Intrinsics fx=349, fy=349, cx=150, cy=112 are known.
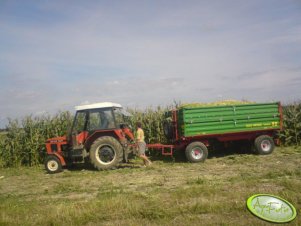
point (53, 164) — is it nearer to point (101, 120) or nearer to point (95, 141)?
point (95, 141)

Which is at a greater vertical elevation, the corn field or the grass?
the corn field

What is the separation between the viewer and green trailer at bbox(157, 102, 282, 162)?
38.7 ft

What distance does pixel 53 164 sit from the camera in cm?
1154

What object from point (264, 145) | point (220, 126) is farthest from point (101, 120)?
point (264, 145)

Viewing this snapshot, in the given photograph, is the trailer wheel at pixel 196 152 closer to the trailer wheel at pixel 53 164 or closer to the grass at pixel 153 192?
the grass at pixel 153 192

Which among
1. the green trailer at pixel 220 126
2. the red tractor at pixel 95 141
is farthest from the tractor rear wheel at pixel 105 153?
the green trailer at pixel 220 126

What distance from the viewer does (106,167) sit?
11.1m

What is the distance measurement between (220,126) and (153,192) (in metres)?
5.35

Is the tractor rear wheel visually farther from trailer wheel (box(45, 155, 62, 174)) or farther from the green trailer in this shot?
the green trailer

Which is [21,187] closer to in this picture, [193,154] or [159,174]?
[159,174]

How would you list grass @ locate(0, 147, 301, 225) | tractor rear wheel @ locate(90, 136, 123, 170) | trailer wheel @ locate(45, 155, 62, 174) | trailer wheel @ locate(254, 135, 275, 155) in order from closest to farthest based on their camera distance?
grass @ locate(0, 147, 301, 225) → tractor rear wheel @ locate(90, 136, 123, 170) → trailer wheel @ locate(45, 155, 62, 174) → trailer wheel @ locate(254, 135, 275, 155)

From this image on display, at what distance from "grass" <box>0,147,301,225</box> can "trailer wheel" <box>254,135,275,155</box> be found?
16.7 inches

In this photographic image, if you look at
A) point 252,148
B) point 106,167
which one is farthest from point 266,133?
point 106,167

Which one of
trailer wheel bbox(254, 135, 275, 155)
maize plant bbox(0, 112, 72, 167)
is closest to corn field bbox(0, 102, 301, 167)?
maize plant bbox(0, 112, 72, 167)
